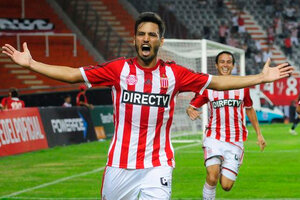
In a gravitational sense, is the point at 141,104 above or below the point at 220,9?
above

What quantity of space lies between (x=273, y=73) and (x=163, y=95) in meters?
1.01

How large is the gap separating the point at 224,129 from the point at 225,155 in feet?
1.28

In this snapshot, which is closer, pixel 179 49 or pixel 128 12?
pixel 179 49

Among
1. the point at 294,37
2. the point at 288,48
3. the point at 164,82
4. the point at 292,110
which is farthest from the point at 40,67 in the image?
the point at 294,37

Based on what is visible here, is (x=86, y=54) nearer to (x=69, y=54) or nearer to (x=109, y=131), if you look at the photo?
(x=69, y=54)

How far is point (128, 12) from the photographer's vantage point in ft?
148

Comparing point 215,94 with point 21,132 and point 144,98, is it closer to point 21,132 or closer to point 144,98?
point 144,98

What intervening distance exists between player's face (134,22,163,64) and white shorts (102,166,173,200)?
104 centimetres

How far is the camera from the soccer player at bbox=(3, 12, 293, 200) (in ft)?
22.7

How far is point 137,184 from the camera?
6965 mm

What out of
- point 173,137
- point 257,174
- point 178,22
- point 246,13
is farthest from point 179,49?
point 246,13

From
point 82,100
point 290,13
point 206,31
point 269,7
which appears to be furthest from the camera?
point 269,7

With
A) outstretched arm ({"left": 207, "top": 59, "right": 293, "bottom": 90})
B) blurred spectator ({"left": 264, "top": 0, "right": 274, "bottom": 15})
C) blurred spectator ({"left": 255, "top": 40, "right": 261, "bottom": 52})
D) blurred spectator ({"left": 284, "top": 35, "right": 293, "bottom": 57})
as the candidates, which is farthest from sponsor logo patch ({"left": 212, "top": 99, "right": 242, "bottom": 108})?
blurred spectator ({"left": 264, "top": 0, "right": 274, "bottom": 15})

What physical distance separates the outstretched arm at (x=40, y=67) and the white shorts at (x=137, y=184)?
955mm
